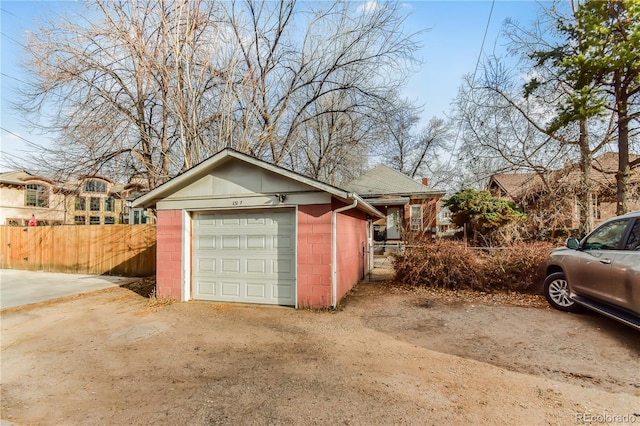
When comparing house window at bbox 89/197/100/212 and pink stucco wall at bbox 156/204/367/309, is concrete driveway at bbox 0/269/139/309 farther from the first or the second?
house window at bbox 89/197/100/212

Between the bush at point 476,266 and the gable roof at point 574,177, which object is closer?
the bush at point 476,266

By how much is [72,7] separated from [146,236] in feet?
26.9

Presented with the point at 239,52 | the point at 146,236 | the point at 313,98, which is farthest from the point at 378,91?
the point at 146,236

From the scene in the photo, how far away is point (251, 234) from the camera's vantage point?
278 inches

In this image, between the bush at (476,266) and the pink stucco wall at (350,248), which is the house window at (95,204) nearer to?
the pink stucco wall at (350,248)

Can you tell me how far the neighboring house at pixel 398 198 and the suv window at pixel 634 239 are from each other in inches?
487

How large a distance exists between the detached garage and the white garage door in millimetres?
22

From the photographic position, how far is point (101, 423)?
2795 mm

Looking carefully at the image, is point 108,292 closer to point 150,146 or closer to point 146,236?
point 146,236

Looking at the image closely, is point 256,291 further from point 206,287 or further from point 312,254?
point 312,254

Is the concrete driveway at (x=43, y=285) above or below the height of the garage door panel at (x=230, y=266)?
below

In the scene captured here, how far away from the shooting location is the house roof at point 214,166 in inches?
246

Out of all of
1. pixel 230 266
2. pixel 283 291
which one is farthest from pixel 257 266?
pixel 283 291

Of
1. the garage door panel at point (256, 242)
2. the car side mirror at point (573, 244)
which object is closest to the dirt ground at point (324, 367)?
the car side mirror at point (573, 244)
